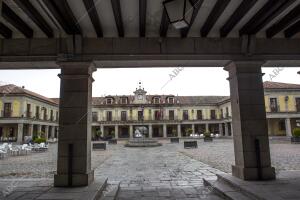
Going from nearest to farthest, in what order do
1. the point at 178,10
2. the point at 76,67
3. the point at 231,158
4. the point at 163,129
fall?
the point at 178,10 → the point at 76,67 → the point at 231,158 → the point at 163,129

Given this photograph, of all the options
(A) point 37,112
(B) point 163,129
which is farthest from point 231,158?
(B) point 163,129

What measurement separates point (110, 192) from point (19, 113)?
96.3ft

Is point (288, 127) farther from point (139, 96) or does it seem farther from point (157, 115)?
point (139, 96)

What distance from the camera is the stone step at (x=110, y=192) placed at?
474 cm

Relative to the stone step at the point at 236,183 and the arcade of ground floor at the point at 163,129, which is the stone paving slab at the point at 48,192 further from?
the arcade of ground floor at the point at 163,129

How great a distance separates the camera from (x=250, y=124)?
5.61 meters

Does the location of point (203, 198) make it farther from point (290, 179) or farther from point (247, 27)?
point (247, 27)

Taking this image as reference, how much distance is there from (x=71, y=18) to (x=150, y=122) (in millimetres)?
38463

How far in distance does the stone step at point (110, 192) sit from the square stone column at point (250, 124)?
9.48 feet

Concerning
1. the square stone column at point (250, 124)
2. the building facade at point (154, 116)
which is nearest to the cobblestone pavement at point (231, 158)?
the square stone column at point (250, 124)

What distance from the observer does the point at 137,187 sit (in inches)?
225

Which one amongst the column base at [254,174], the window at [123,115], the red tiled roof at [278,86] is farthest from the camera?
the window at [123,115]

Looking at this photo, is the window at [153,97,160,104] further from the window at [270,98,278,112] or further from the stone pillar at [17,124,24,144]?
A: the stone pillar at [17,124,24,144]

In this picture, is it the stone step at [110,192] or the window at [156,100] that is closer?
the stone step at [110,192]
